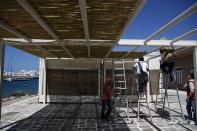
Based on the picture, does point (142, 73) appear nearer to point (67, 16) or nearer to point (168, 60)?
point (168, 60)

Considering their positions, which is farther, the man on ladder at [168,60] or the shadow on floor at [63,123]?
the man on ladder at [168,60]

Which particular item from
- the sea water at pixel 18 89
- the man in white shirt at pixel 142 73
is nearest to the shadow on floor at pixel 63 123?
the man in white shirt at pixel 142 73

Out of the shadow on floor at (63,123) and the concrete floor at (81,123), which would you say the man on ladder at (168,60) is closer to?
the concrete floor at (81,123)

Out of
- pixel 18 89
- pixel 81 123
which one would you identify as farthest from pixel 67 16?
pixel 18 89

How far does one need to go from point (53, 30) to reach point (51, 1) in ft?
8.11

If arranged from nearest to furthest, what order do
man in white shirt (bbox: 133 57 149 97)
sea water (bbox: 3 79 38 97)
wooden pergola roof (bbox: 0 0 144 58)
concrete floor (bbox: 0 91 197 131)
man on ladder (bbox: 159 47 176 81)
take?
wooden pergola roof (bbox: 0 0 144 58), concrete floor (bbox: 0 91 197 131), man on ladder (bbox: 159 47 176 81), man in white shirt (bbox: 133 57 149 97), sea water (bbox: 3 79 38 97)

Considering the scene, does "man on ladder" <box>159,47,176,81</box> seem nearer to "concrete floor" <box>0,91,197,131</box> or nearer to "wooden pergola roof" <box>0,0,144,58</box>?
"concrete floor" <box>0,91,197,131</box>

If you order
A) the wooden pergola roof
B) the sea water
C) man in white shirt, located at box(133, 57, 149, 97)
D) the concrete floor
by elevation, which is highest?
the wooden pergola roof

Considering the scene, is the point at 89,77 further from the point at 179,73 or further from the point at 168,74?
the point at 179,73

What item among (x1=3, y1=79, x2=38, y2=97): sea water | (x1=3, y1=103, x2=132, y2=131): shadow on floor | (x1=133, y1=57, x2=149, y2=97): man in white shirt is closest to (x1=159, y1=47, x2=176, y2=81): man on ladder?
(x1=133, y1=57, x2=149, y2=97): man in white shirt

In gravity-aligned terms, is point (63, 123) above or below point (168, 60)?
below

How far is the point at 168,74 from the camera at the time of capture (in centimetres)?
1046

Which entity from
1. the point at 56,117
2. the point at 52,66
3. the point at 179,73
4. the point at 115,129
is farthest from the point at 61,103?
the point at 179,73

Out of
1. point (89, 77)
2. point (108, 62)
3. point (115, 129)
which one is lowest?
point (115, 129)
